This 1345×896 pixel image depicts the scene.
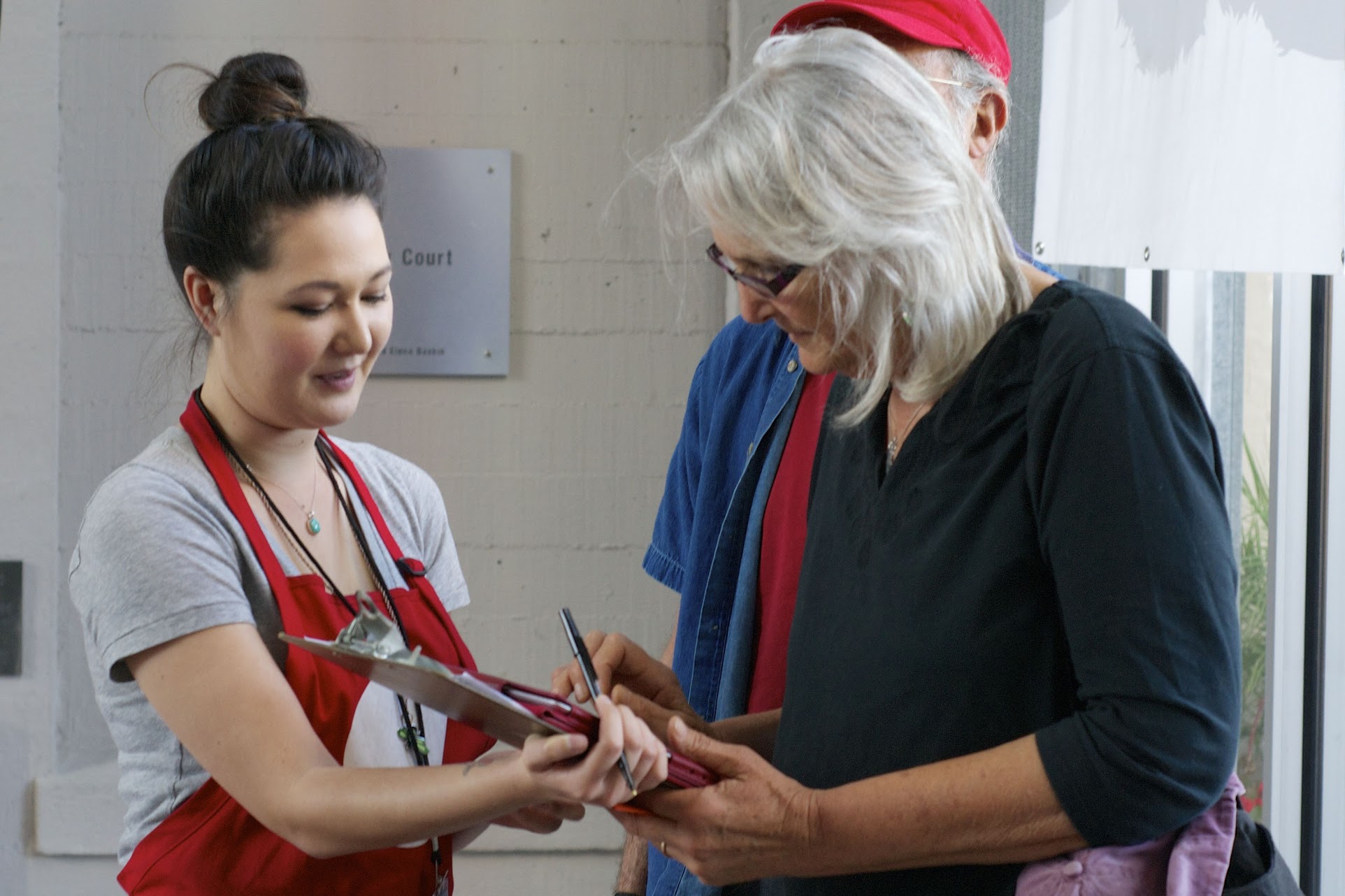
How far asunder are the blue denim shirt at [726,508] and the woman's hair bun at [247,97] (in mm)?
642

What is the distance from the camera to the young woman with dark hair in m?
1.09

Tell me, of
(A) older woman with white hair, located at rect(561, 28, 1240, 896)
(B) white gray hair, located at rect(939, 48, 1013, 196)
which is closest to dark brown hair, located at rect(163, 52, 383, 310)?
(A) older woman with white hair, located at rect(561, 28, 1240, 896)

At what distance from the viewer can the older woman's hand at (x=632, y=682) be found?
1216 millimetres

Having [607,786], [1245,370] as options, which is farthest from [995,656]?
[1245,370]

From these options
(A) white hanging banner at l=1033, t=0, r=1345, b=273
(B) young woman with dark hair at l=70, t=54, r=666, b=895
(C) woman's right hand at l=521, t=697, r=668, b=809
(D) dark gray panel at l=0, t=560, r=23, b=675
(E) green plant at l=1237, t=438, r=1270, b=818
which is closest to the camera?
(C) woman's right hand at l=521, t=697, r=668, b=809

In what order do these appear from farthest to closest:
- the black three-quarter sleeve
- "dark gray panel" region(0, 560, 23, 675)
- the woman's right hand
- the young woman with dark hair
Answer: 1. "dark gray panel" region(0, 560, 23, 675)
2. the young woman with dark hair
3. the woman's right hand
4. the black three-quarter sleeve

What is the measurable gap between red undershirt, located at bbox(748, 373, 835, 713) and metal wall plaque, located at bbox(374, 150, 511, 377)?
124 centimetres

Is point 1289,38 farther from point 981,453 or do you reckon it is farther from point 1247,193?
point 981,453

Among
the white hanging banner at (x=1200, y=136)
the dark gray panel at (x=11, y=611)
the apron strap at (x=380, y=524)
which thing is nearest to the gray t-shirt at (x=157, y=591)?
the apron strap at (x=380, y=524)

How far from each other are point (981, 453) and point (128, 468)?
87cm

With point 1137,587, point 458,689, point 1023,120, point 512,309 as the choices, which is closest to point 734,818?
point 458,689

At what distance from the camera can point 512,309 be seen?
8.38 feet

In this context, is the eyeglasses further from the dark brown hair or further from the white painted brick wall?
the white painted brick wall

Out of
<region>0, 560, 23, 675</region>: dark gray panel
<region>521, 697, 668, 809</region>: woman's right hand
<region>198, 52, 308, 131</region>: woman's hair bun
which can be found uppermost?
<region>198, 52, 308, 131</region>: woman's hair bun
